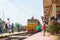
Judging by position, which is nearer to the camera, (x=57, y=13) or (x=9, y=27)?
(x=57, y=13)

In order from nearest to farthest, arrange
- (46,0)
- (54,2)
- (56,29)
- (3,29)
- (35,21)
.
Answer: (56,29), (54,2), (46,0), (35,21), (3,29)

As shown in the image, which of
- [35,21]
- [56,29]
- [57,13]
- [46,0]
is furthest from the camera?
[35,21]

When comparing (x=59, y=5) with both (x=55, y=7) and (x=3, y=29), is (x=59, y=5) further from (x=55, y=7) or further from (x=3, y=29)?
(x=3, y=29)

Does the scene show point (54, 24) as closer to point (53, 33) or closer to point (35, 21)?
point (53, 33)

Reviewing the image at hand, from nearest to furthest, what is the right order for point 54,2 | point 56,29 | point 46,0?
1. point 56,29
2. point 54,2
3. point 46,0

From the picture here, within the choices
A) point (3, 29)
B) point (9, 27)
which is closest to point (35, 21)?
point (9, 27)

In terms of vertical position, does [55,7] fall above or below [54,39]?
above

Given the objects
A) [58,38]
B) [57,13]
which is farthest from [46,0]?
[58,38]

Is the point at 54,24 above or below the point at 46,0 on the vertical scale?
below

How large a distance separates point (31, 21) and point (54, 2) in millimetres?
26093

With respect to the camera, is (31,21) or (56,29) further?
(31,21)

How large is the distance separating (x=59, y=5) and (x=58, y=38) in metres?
6.46

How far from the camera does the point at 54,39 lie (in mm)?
15109

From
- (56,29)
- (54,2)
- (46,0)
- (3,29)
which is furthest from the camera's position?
(3,29)
